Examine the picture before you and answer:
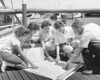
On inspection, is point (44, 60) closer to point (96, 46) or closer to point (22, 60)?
point (22, 60)

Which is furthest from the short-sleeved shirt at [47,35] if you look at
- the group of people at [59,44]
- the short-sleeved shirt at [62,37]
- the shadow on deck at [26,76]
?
the shadow on deck at [26,76]

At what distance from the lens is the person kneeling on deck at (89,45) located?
7.89ft

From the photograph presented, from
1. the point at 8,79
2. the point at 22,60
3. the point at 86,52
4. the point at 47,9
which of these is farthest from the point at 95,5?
the point at 8,79

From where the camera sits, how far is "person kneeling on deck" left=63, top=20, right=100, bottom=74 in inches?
94.7

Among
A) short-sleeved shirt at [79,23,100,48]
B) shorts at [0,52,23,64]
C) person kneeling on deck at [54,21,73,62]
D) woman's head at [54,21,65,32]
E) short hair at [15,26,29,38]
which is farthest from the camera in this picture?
person kneeling on deck at [54,21,73,62]

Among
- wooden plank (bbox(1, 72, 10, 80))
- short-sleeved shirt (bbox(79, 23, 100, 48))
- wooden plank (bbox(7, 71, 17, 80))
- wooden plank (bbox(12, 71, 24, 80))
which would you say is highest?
short-sleeved shirt (bbox(79, 23, 100, 48))

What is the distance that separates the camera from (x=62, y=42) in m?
3.26

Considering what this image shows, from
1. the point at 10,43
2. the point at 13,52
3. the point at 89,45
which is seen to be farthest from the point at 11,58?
the point at 89,45

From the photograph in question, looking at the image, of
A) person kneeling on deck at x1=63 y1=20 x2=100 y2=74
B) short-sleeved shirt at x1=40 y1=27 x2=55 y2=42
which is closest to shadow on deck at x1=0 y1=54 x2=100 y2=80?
person kneeling on deck at x1=63 y1=20 x2=100 y2=74

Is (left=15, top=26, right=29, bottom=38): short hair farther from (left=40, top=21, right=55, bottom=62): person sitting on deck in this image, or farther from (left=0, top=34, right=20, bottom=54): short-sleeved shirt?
(left=40, top=21, right=55, bottom=62): person sitting on deck

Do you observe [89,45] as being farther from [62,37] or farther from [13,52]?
[13,52]

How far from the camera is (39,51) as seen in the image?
2.97 metres

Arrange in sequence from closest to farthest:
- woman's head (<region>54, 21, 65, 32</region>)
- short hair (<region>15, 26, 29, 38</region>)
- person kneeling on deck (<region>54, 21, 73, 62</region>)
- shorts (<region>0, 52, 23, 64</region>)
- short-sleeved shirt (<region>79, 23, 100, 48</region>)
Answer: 1. short-sleeved shirt (<region>79, 23, 100, 48</region>)
2. short hair (<region>15, 26, 29, 38</region>)
3. shorts (<region>0, 52, 23, 64</region>)
4. woman's head (<region>54, 21, 65, 32</region>)
5. person kneeling on deck (<region>54, 21, 73, 62</region>)

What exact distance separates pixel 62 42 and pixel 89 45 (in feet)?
2.72
